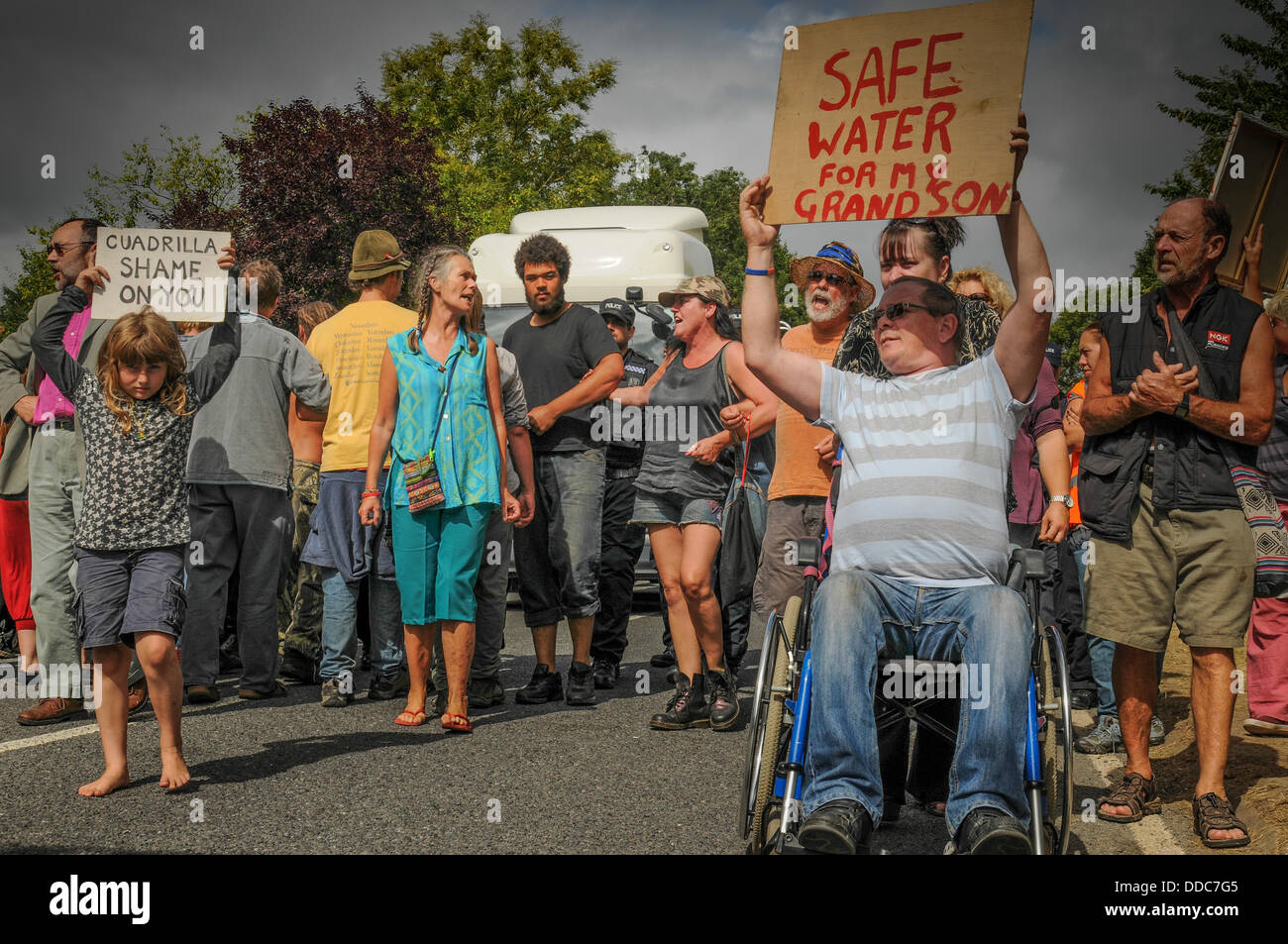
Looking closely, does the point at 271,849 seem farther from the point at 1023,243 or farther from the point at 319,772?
the point at 1023,243

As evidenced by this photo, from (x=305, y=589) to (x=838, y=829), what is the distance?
494 cm

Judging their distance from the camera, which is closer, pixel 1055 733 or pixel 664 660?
pixel 1055 733

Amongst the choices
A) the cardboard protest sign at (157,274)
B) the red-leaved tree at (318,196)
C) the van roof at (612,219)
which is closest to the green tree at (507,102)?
the red-leaved tree at (318,196)

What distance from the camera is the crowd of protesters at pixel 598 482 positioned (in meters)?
4.28

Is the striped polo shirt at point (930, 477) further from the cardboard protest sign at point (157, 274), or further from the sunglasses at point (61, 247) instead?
the sunglasses at point (61, 247)

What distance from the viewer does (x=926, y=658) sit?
377 centimetres

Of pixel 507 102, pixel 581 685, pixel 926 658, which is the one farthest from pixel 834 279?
pixel 507 102

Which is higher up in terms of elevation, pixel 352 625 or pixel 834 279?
pixel 834 279

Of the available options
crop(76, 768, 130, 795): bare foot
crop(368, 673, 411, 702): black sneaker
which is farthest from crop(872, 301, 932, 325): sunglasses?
crop(368, 673, 411, 702): black sneaker

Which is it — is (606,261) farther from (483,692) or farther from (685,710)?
(685,710)

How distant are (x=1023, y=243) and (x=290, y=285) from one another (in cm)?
2084

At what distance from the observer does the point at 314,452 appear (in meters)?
7.77

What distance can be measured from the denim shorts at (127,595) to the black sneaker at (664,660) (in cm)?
431
